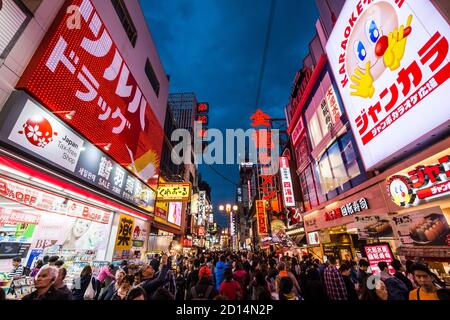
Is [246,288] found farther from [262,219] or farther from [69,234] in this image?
[262,219]

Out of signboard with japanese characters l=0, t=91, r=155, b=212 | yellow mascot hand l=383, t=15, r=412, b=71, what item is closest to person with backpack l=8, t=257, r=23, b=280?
signboard with japanese characters l=0, t=91, r=155, b=212

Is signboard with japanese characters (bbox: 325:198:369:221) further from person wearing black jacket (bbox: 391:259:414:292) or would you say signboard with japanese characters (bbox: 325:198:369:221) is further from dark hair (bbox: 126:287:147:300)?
dark hair (bbox: 126:287:147:300)

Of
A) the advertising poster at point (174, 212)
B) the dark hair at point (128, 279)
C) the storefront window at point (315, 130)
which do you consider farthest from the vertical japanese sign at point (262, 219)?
the dark hair at point (128, 279)

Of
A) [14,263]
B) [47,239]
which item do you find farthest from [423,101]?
[47,239]

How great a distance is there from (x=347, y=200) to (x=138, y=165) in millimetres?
12303

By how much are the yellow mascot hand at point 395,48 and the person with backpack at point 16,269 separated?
14.7 metres

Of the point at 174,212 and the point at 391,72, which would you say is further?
the point at 174,212

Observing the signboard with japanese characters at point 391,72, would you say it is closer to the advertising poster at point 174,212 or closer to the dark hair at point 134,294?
the dark hair at point 134,294

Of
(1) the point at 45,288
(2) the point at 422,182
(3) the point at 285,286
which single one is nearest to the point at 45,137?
(1) the point at 45,288

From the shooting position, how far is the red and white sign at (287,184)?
61.9 ft

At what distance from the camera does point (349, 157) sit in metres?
11.1

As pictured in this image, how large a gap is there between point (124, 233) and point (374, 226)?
11.7 m

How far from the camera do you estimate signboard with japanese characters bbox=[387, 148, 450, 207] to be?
541 centimetres

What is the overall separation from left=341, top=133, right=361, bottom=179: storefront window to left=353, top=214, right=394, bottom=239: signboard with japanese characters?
3721 mm
